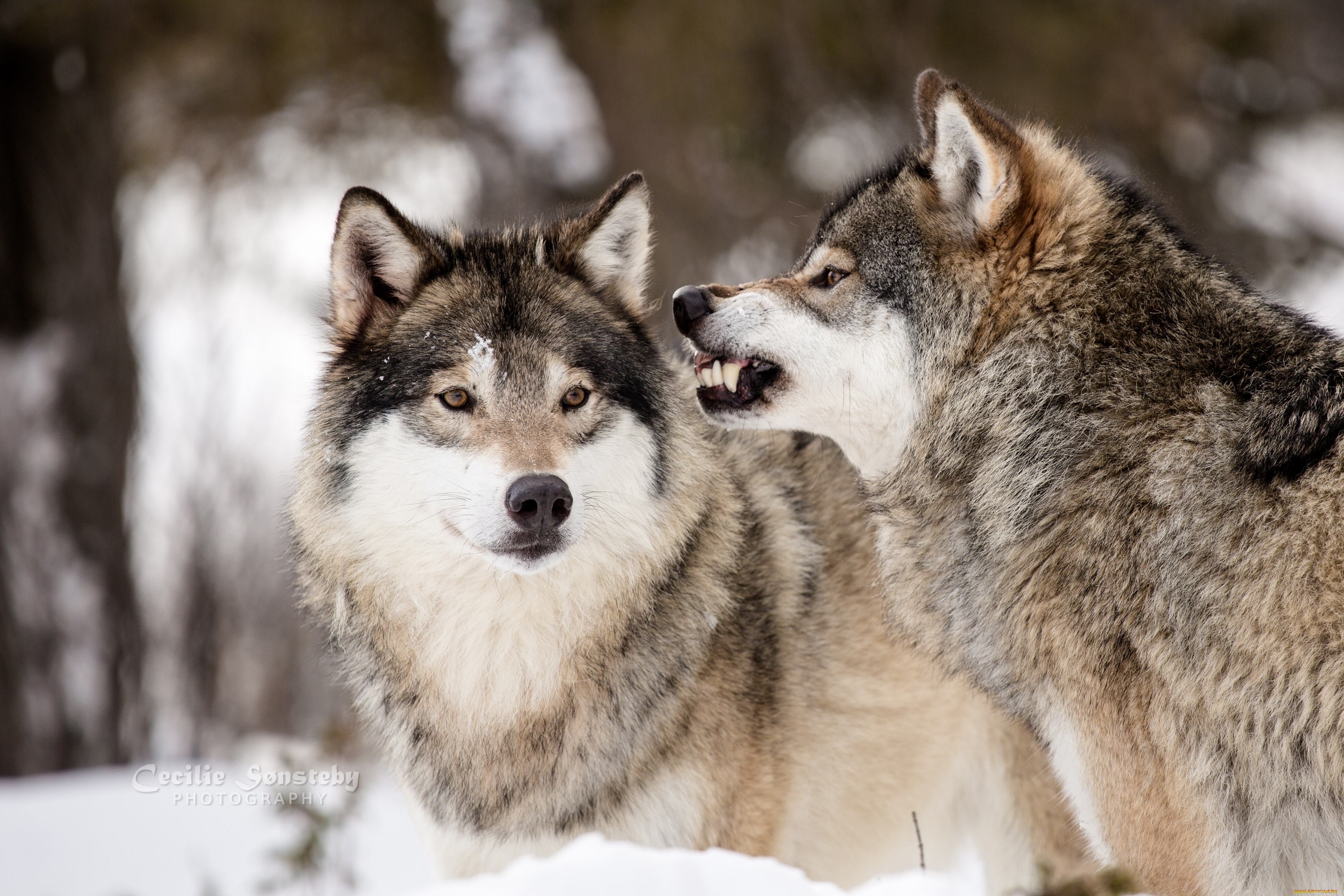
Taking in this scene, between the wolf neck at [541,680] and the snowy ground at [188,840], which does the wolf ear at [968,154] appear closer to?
the wolf neck at [541,680]

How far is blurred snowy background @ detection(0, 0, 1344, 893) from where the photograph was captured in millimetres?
8000

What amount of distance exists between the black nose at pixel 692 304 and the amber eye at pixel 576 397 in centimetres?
35

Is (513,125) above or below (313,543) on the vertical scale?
above

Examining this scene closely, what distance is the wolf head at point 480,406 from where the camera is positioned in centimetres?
296

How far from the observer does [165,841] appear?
525cm

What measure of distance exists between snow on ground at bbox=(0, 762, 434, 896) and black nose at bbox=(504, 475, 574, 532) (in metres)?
1.92

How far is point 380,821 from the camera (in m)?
5.76

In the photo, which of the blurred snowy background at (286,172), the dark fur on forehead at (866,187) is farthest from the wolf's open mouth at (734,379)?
the blurred snowy background at (286,172)

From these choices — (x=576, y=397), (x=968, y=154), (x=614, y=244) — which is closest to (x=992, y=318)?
(x=968, y=154)

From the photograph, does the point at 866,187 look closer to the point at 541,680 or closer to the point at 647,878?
the point at 541,680

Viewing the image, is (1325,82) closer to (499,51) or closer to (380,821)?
(499,51)

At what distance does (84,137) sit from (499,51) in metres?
3.30

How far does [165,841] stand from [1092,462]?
15.5 feet

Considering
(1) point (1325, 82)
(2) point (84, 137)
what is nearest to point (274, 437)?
(2) point (84, 137)
